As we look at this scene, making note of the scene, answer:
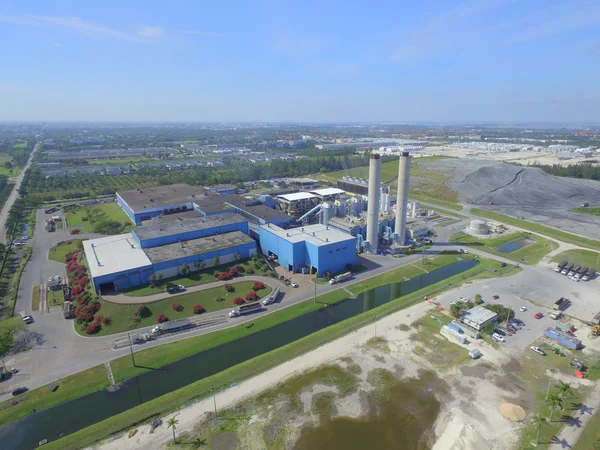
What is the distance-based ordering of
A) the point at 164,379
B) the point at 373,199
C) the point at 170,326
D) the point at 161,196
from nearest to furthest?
the point at 164,379 → the point at 170,326 → the point at 373,199 → the point at 161,196

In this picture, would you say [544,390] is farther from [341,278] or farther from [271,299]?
[271,299]

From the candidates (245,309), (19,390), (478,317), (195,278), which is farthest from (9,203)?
(478,317)

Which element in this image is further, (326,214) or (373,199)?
(326,214)

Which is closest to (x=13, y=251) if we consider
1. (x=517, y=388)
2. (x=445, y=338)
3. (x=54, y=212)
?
(x=54, y=212)

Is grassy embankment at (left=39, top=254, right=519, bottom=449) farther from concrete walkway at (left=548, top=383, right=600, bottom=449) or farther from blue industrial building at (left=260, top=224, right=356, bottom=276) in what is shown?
concrete walkway at (left=548, top=383, right=600, bottom=449)

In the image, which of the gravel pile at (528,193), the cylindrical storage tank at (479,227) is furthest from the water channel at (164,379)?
the gravel pile at (528,193)

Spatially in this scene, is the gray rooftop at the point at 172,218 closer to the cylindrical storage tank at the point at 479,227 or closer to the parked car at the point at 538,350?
the cylindrical storage tank at the point at 479,227

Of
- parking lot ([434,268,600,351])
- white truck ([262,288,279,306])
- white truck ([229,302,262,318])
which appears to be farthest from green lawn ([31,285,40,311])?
parking lot ([434,268,600,351])
